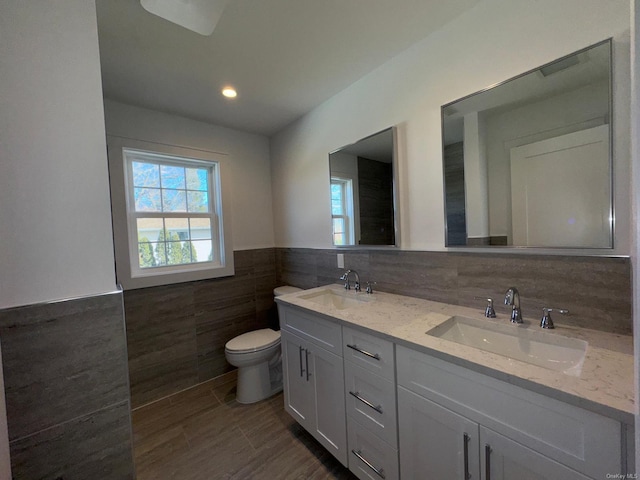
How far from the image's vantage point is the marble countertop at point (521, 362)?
0.65 meters

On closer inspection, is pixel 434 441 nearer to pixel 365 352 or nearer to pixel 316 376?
pixel 365 352

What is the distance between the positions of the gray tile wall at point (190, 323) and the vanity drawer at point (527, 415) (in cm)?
204

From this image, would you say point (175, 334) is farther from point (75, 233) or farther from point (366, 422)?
point (366, 422)

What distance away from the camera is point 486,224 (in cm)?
131

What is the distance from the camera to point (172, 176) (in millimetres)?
2379

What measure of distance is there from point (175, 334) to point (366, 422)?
6.12ft

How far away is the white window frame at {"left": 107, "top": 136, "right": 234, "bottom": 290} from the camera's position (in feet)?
6.63


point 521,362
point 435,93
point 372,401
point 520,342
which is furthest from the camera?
point 435,93

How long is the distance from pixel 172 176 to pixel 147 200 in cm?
32

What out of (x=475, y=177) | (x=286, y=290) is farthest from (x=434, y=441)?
(x=286, y=290)

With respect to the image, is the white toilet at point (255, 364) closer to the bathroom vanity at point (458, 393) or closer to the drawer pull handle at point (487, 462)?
the bathroom vanity at point (458, 393)

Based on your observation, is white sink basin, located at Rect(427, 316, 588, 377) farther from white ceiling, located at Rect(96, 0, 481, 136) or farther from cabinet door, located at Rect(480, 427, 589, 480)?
white ceiling, located at Rect(96, 0, 481, 136)

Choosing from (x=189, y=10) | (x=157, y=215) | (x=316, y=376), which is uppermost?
(x=189, y=10)

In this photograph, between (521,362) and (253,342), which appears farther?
(253,342)
